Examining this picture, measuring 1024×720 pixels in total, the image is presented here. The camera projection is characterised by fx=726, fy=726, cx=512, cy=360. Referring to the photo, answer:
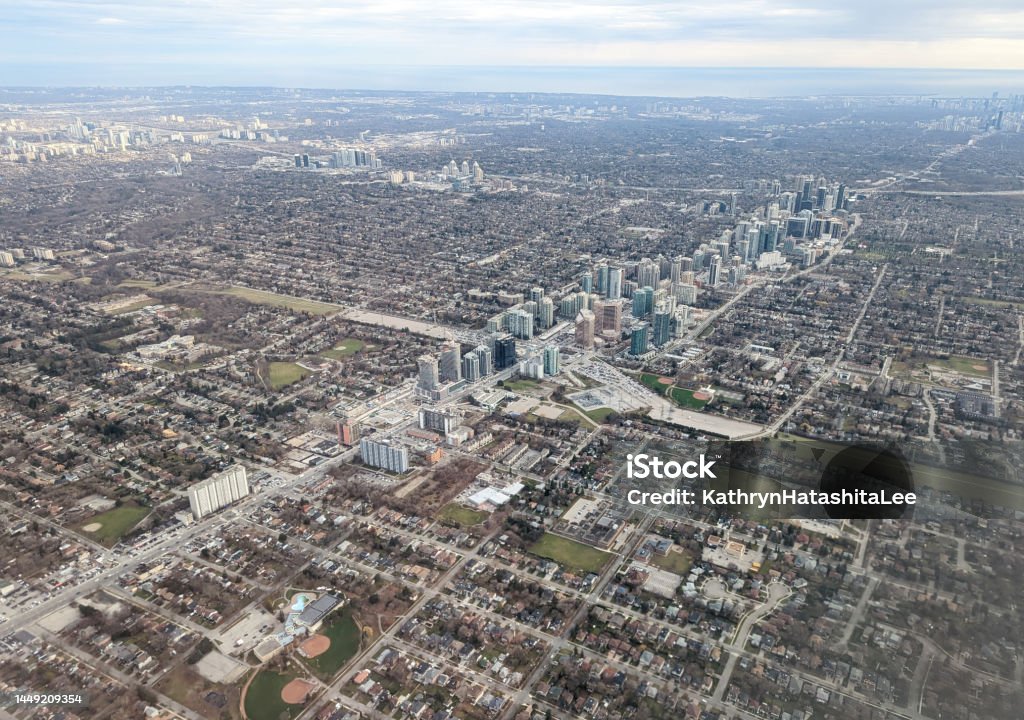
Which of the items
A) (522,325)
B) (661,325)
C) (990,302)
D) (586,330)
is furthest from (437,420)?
(990,302)

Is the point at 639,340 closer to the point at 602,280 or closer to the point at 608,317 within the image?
the point at 608,317

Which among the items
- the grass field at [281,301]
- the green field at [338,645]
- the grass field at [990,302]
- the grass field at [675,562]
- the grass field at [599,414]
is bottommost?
the green field at [338,645]

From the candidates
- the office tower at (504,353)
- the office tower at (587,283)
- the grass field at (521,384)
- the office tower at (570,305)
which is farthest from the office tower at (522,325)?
the office tower at (587,283)

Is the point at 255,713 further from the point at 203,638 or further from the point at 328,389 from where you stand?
the point at 328,389

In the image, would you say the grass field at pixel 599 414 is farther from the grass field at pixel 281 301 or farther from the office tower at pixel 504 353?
the grass field at pixel 281 301

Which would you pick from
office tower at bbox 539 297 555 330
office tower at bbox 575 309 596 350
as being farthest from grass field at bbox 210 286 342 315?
office tower at bbox 575 309 596 350

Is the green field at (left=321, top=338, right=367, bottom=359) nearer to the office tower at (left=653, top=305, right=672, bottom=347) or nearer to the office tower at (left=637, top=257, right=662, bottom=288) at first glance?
the office tower at (left=653, top=305, right=672, bottom=347)
